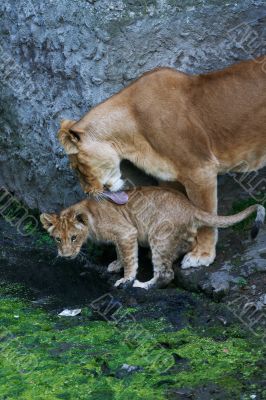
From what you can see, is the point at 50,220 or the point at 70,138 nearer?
the point at 70,138

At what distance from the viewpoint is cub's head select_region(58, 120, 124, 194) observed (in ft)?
26.0

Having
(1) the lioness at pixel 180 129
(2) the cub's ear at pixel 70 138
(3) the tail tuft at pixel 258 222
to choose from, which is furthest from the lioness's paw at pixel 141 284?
(2) the cub's ear at pixel 70 138

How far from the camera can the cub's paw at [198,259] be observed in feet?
26.6

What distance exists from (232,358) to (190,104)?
8.49 ft

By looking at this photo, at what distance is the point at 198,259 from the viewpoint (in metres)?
8.09

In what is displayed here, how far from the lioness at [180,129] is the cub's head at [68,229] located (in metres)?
0.33

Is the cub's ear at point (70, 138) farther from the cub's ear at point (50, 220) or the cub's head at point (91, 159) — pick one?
the cub's ear at point (50, 220)

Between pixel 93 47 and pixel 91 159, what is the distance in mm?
1489

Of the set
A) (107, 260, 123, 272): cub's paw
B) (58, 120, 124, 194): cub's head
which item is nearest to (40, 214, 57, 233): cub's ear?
(58, 120, 124, 194): cub's head

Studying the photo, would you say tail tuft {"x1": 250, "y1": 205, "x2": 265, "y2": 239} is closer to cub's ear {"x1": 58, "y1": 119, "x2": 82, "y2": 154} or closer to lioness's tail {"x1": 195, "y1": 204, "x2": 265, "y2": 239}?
lioness's tail {"x1": 195, "y1": 204, "x2": 265, "y2": 239}

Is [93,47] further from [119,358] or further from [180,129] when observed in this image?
[119,358]

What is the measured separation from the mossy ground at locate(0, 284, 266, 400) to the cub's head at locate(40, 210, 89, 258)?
0.74 metres

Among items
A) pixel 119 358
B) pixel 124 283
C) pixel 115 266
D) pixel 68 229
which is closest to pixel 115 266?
pixel 115 266

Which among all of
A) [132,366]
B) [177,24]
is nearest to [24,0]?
[177,24]
